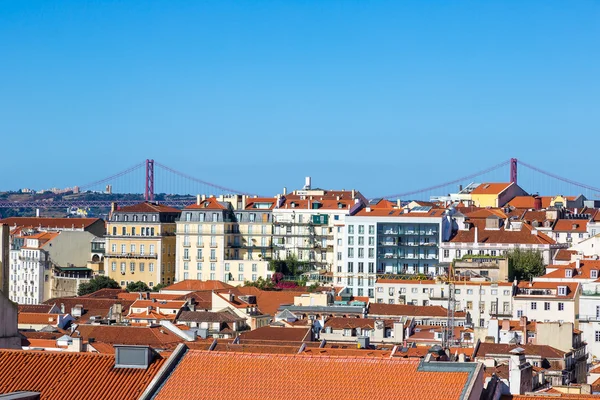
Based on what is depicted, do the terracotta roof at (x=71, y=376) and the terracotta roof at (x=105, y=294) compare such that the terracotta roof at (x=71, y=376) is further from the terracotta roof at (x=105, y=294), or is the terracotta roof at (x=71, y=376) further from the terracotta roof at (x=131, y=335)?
the terracotta roof at (x=105, y=294)

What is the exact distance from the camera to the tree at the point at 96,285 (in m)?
105

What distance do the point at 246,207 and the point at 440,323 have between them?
134 feet

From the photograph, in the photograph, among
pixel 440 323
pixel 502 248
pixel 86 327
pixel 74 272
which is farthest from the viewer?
pixel 74 272

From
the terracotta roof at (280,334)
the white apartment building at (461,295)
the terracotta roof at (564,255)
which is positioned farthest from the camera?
the terracotta roof at (564,255)

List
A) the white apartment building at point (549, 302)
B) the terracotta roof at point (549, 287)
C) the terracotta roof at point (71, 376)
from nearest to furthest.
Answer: the terracotta roof at point (71, 376) → the white apartment building at point (549, 302) → the terracotta roof at point (549, 287)

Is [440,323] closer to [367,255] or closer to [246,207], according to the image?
[367,255]

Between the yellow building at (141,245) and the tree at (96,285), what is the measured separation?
3.81 metres

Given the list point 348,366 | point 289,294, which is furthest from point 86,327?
point 348,366

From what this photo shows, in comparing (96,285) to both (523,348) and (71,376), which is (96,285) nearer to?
(523,348)

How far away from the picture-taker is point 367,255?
326 ft

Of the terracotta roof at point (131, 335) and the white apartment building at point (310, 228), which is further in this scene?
the white apartment building at point (310, 228)

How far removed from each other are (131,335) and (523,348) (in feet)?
48.2

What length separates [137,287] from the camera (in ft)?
344

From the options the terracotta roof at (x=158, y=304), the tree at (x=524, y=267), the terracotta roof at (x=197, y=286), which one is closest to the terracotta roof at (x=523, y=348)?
the terracotta roof at (x=158, y=304)
